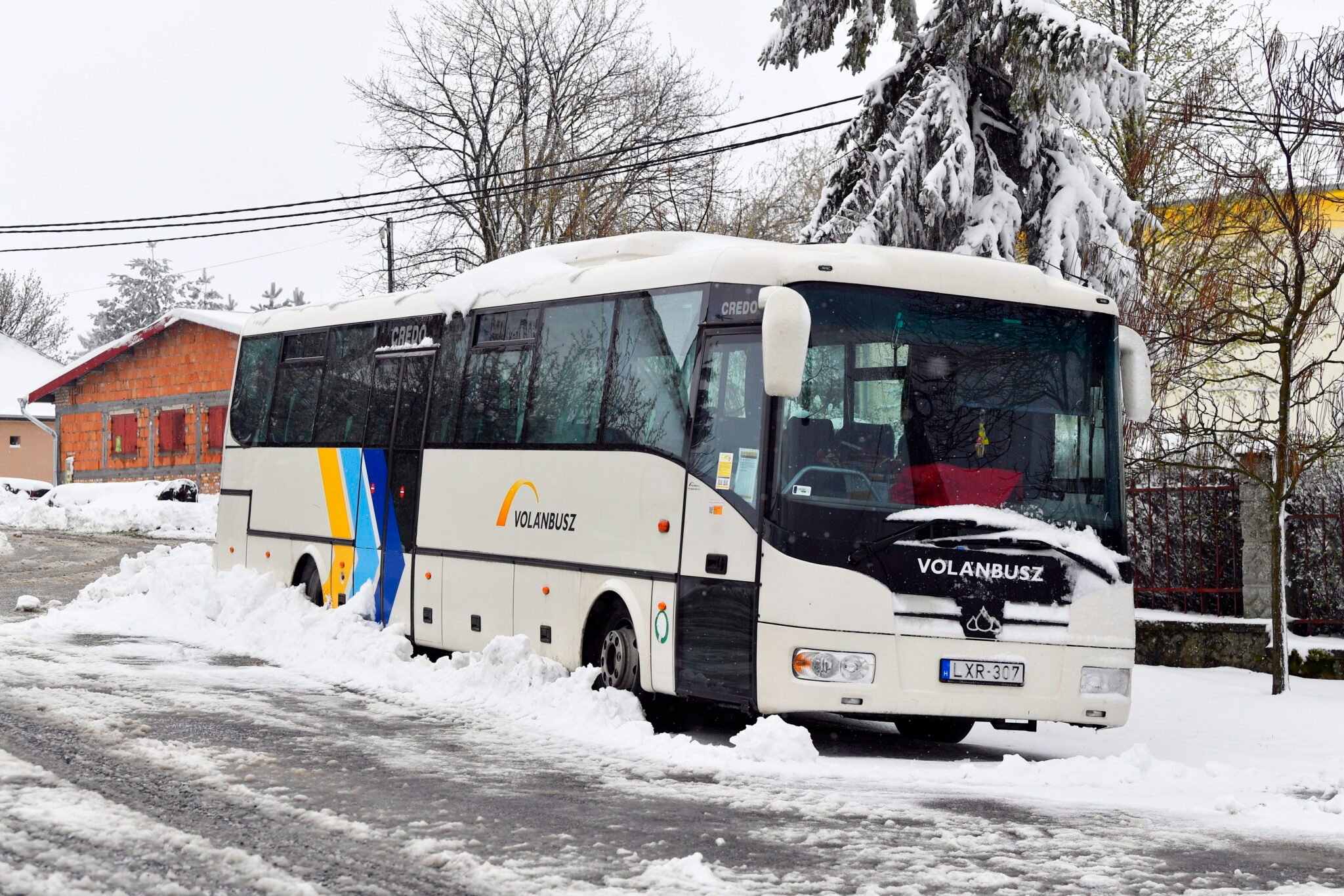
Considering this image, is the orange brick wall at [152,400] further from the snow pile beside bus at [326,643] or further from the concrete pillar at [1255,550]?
Answer: the concrete pillar at [1255,550]

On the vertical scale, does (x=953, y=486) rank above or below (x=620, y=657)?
above

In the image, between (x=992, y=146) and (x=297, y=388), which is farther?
(x=992, y=146)

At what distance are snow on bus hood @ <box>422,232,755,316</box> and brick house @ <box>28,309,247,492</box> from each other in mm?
30579

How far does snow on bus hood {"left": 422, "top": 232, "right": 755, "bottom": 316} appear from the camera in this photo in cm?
1188

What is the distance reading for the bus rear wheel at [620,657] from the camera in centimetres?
1064

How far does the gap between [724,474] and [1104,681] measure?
264 cm

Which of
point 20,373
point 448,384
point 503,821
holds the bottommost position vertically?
point 503,821

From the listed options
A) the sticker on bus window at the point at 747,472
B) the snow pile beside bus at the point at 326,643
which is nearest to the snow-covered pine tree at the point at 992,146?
the snow pile beside bus at the point at 326,643

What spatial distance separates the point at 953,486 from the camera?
379 inches

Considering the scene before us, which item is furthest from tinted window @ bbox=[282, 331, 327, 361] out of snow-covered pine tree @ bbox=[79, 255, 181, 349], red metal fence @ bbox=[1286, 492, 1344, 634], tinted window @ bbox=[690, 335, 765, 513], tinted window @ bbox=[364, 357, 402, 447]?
snow-covered pine tree @ bbox=[79, 255, 181, 349]

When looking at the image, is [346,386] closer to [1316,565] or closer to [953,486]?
[953,486]

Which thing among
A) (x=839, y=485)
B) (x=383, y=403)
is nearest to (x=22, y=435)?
(x=383, y=403)

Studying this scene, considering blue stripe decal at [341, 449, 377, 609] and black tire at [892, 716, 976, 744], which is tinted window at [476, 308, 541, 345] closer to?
blue stripe decal at [341, 449, 377, 609]

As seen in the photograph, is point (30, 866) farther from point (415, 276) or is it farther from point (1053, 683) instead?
point (415, 276)
